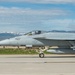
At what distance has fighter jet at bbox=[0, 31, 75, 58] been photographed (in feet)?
79.7

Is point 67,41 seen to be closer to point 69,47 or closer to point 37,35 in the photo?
point 69,47

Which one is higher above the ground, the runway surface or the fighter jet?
the fighter jet

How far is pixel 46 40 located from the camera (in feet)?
80.8

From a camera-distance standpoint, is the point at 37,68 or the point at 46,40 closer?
the point at 37,68

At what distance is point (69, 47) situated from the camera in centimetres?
2472

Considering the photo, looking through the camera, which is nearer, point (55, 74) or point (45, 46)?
point (55, 74)

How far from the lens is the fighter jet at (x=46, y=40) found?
24297 mm

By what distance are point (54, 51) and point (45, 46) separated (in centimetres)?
155

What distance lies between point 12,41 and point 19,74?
463 inches

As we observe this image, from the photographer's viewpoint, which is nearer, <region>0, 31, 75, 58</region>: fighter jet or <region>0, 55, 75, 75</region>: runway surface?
<region>0, 55, 75, 75</region>: runway surface

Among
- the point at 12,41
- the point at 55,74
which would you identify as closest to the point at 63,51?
the point at 12,41

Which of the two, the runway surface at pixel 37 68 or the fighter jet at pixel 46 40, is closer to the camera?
the runway surface at pixel 37 68

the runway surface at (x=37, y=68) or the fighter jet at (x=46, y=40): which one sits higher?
the fighter jet at (x=46, y=40)

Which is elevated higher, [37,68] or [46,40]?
[46,40]
